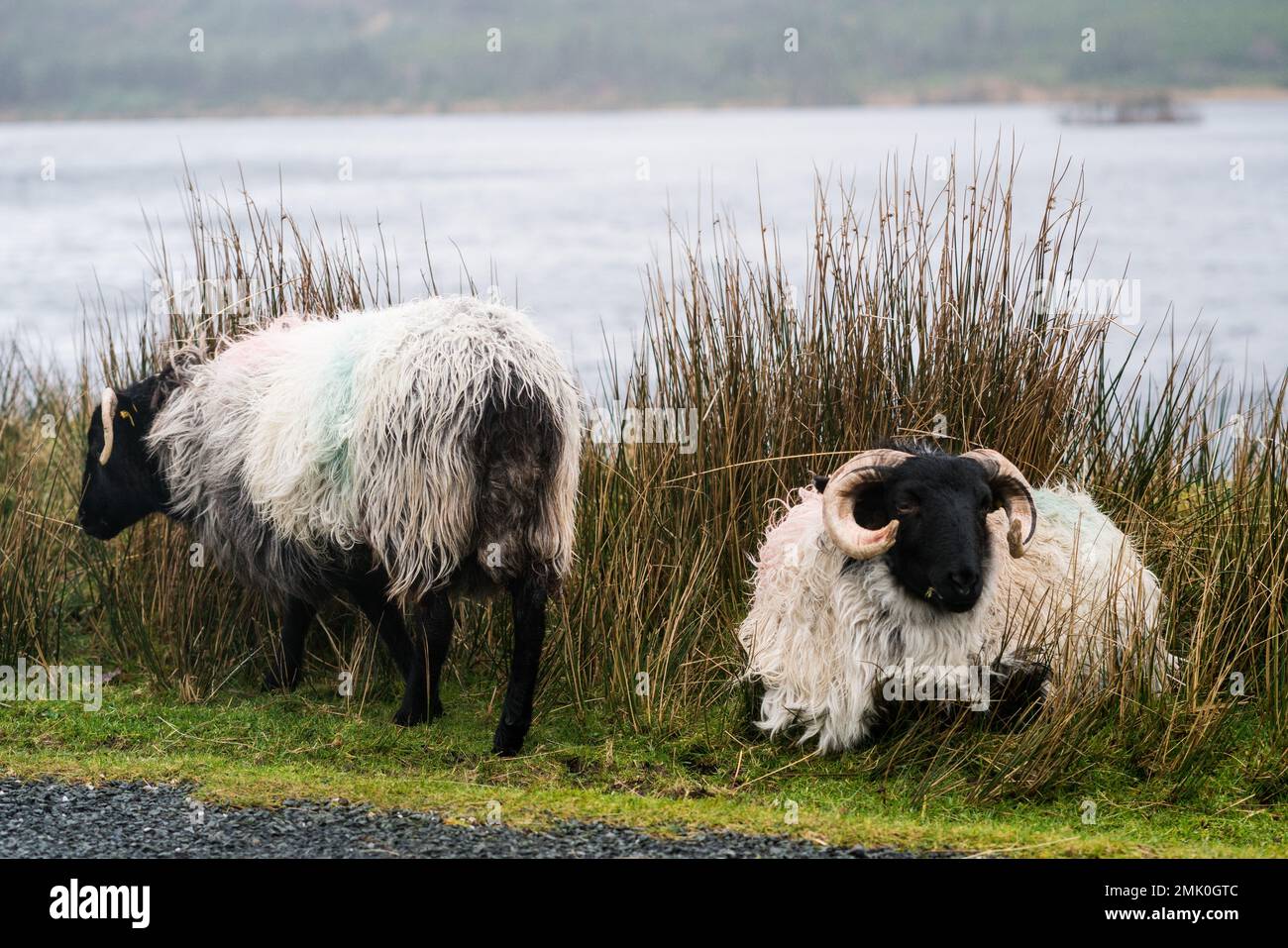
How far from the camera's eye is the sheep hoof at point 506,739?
606cm

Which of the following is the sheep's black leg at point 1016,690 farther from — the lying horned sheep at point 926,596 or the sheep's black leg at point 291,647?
the sheep's black leg at point 291,647

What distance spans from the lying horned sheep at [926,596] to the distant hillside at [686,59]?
99406 mm

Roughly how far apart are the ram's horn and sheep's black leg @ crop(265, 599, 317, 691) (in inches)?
43.6

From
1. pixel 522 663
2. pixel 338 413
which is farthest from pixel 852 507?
pixel 338 413

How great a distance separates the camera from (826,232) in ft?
23.4

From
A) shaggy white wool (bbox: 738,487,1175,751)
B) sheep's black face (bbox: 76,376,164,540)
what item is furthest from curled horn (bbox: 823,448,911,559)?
sheep's black face (bbox: 76,376,164,540)

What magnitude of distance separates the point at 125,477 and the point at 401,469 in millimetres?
2030

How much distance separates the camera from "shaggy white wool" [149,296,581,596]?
554 cm

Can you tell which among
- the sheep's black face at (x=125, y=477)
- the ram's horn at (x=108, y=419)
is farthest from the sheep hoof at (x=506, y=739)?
the ram's horn at (x=108, y=419)

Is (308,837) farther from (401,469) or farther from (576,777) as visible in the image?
(401,469)

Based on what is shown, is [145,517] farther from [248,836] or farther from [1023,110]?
[1023,110]

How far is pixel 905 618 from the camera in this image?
18.6 feet
